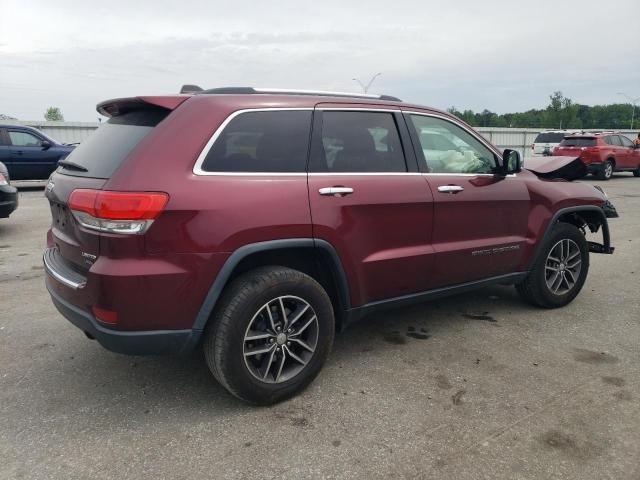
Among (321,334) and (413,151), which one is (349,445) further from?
(413,151)

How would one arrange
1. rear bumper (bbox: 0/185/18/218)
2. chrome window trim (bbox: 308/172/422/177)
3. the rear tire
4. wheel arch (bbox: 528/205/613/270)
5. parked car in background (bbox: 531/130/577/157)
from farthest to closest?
parked car in background (bbox: 531/130/577/157) < the rear tire < rear bumper (bbox: 0/185/18/218) < wheel arch (bbox: 528/205/613/270) < chrome window trim (bbox: 308/172/422/177)

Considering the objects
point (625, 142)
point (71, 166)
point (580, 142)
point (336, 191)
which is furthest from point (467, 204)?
point (625, 142)

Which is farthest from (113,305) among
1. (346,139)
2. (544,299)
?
(544,299)

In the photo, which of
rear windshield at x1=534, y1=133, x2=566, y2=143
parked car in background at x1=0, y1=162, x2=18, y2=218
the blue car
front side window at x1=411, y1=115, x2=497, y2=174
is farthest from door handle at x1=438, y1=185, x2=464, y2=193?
rear windshield at x1=534, y1=133, x2=566, y2=143

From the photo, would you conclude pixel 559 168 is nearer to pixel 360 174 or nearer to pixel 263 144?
pixel 360 174

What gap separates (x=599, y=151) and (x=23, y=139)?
58.8ft

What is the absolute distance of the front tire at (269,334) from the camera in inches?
112

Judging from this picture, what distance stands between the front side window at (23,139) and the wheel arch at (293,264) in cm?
1286

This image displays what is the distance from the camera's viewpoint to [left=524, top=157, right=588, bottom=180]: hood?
15.4 ft

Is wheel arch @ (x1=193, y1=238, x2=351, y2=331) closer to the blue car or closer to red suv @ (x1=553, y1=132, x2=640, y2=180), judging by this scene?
the blue car

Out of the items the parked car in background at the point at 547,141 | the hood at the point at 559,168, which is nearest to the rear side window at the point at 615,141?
the parked car in background at the point at 547,141

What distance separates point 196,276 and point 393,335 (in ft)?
6.29

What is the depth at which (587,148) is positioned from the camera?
18406 mm

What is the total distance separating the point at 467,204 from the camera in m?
3.91
